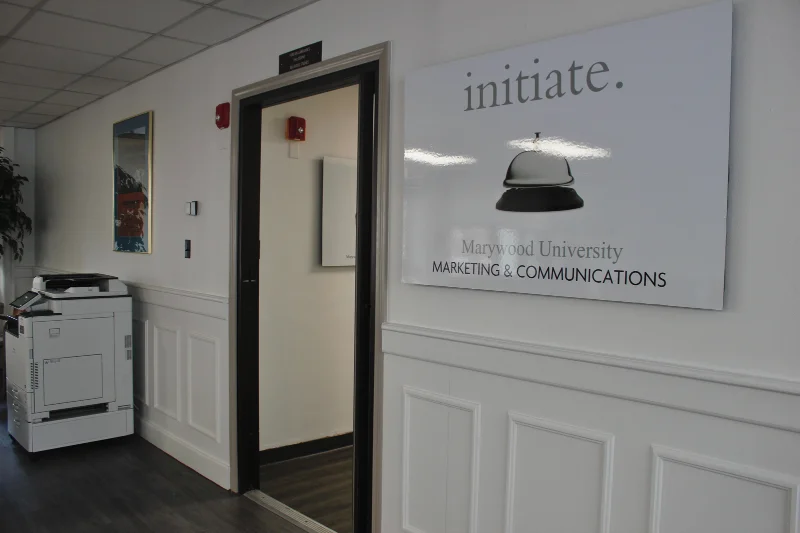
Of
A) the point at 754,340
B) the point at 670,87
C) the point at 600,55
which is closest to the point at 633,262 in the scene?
the point at 754,340

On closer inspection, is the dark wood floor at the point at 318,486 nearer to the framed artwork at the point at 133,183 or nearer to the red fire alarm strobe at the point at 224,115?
the framed artwork at the point at 133,183

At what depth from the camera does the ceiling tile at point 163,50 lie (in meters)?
3.54

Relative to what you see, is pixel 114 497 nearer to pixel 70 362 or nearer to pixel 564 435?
pixel 70 362

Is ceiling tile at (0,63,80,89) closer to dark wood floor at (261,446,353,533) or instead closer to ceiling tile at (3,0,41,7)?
ceiling tile at (3,0,41,7)

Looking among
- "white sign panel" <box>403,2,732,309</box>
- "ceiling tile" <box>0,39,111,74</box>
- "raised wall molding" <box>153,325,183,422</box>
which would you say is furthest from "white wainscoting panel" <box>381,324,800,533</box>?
"ceiling tile" <box>0,39,111,74</box>

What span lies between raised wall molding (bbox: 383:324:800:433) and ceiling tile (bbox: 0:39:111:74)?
2.93 meters

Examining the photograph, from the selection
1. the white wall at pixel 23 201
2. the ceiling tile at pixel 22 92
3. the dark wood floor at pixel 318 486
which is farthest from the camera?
the white wall at pixel 23 201

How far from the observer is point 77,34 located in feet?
→ 11.3

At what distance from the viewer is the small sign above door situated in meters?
2.89

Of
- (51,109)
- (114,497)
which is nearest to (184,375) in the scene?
(114,497)

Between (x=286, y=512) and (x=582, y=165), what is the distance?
2.38 m

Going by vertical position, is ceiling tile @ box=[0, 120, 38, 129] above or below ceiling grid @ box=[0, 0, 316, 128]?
above

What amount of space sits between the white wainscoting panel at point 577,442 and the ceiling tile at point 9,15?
2.46m

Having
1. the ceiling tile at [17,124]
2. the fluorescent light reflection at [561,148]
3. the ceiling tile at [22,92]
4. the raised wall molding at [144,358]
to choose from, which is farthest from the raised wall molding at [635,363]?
the ceiling tile at [17,124]
